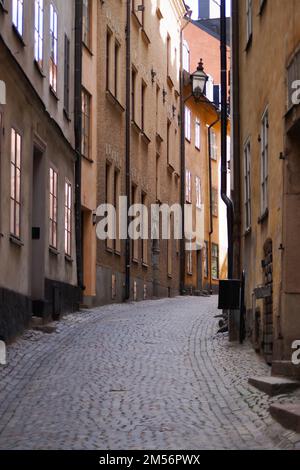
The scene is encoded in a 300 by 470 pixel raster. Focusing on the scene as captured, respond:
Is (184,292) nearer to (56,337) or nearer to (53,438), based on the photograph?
(56,337)

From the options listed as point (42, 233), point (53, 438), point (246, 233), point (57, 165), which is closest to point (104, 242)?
point (57, 165)

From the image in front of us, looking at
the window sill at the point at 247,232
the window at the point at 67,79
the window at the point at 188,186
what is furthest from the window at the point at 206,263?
the window sill at the point at 247,232

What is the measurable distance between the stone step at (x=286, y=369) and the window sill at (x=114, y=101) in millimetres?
14920

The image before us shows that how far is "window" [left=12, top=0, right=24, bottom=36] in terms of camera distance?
616 inches

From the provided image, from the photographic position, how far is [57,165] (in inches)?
786

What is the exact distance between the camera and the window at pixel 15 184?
50.2 feet

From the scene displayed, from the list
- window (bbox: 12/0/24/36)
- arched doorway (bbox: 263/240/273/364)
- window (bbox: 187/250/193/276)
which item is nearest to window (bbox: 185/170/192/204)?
window (bbox: 187/250/193/276)

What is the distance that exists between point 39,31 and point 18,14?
6.74 ft

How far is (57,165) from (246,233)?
477 cm

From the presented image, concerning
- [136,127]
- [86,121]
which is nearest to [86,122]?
[86,121]

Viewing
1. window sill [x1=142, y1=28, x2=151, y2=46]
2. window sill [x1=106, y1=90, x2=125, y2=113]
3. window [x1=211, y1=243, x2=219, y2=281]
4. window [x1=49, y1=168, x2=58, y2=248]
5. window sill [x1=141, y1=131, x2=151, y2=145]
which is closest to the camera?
window [x1=49, y1=168, x2=58, y2=248]

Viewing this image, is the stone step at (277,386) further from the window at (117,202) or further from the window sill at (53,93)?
the window at (117,202)

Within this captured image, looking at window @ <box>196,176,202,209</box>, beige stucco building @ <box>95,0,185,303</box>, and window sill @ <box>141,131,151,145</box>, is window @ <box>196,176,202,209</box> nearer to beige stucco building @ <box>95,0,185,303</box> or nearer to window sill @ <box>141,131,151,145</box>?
beige stucco building @ <box>95,0,185,303</box>

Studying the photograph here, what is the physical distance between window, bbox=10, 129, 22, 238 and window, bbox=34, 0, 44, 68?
2.56 m
